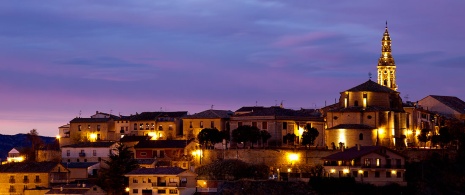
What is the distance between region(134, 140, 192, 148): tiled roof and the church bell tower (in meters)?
35.0

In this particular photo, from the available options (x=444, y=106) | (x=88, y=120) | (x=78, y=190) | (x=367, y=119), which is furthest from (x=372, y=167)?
(x=88, y=120)

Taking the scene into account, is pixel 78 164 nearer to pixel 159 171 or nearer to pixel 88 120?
pixel 159 171

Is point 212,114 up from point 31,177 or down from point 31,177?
up

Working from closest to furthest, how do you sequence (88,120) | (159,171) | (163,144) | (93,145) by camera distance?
(159,171)
(163,144)
(93,145)
(88,120)

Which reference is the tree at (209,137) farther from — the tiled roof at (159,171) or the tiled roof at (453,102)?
the tiled roof at (453,102)

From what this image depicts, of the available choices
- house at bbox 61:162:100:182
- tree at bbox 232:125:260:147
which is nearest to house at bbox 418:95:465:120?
tree at bbox 232:125:260:147

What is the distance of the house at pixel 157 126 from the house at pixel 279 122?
1177 cm

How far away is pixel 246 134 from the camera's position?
8575cm

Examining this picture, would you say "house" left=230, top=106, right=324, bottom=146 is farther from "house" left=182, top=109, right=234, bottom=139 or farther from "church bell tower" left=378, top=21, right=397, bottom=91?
"church bell tower" left=378, top=21, right=397, bottom=91

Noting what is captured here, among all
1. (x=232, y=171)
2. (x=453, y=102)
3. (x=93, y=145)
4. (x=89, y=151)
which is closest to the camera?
(x=232, y=171)

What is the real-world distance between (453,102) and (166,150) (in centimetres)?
3918

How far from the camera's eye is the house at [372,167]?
7644cm

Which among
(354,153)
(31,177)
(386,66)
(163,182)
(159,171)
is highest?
(386,66)

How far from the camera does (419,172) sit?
80.0 m
